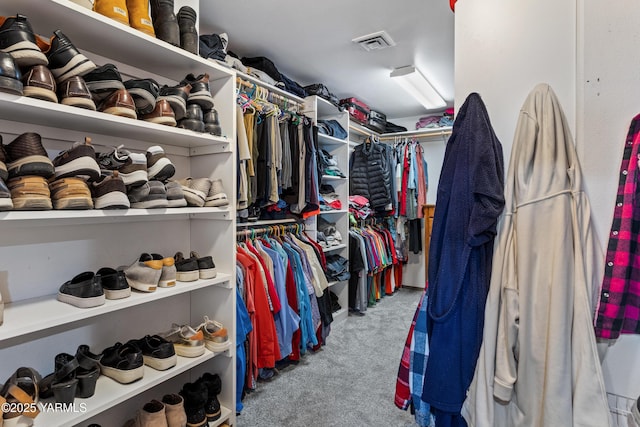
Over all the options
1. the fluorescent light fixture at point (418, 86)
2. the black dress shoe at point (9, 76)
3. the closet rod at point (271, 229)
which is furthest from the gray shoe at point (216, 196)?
the fluorescent light fixture at point (418, 86)

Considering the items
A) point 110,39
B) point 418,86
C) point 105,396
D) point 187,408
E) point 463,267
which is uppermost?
point 418,86

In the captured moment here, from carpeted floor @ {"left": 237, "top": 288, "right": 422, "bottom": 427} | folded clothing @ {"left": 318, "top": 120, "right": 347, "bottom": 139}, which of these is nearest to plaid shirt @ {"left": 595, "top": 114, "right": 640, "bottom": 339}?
carpeted floor @ {"left": 237, "top": 288, "right": 422, "bottom": 427}

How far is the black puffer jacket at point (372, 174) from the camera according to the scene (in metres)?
3.73

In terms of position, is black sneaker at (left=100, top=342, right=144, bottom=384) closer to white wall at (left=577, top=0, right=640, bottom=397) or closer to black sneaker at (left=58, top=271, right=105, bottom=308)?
black sneaker at (left=58, top=271, right=105, bottom=308)

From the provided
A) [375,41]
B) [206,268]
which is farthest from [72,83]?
[375,41]

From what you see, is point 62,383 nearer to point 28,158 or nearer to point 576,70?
point 28,158

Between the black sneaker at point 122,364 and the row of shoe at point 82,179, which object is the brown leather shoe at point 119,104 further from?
the black sneaker at point 122,364

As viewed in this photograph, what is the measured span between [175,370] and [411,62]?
2.76 m

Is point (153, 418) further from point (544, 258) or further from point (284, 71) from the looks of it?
point (284, 71)

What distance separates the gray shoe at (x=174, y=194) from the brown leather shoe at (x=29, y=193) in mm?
387

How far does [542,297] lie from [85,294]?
4.73 feet

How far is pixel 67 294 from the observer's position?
113cm

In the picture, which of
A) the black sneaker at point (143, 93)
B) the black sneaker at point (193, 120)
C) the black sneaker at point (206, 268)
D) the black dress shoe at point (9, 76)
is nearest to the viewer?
the black dress shoe at point (9, 76)

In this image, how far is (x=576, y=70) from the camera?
3.39 ft
